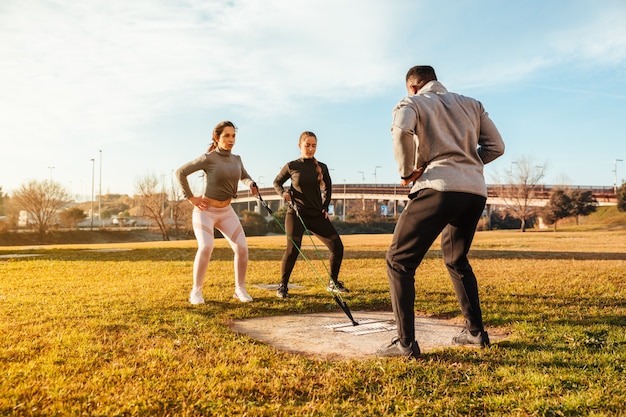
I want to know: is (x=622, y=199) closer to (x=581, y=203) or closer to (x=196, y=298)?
(x=581, y=203)

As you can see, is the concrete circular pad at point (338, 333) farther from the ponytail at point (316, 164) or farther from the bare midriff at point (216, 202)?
the ponytail at point (316, 164)

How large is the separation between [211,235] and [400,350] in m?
3.35

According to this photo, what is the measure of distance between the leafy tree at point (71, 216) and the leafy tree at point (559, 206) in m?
47.7

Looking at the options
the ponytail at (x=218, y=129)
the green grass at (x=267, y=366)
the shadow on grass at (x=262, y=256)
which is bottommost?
the shadow on grass at (x=262, y=256)

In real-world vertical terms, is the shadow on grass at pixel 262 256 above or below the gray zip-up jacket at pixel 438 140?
below

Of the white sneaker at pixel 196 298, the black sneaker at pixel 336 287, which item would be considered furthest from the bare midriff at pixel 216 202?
A: the black sneaker at pixel 336 287

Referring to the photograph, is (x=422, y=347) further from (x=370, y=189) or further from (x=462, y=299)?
(x=370, y=189)

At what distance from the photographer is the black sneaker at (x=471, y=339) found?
176 inches

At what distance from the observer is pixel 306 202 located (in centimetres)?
770

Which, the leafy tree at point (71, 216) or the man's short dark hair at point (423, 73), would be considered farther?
the leafy tree at point (71, 216)

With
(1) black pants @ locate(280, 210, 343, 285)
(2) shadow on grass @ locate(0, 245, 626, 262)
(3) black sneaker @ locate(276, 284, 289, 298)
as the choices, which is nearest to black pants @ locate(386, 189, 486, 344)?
(3) black sneaker @ locate(276, 284, 289, 298)

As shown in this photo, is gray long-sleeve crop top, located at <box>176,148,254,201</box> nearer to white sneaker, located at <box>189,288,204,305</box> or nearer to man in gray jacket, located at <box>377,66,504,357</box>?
white sneaker, located at <box>189,288,204,305</box>

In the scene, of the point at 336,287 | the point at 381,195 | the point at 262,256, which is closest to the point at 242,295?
the point at 336,287

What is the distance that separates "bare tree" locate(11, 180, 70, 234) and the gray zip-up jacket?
52.2m
